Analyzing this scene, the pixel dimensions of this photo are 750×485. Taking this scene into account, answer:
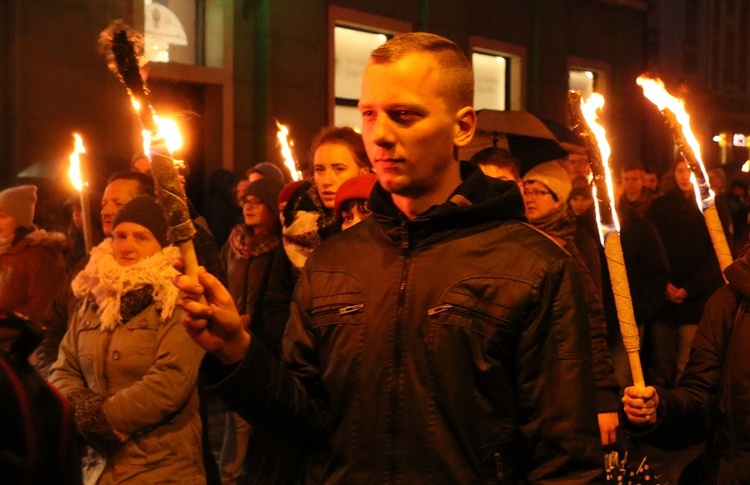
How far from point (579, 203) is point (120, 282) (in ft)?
13.2

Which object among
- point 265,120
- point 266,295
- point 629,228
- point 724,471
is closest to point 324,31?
point 265,120

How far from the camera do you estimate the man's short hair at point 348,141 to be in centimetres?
555

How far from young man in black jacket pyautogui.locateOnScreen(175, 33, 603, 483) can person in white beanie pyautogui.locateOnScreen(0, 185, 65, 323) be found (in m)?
4.26

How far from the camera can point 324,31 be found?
15.6 metres

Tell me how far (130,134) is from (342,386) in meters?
10.3

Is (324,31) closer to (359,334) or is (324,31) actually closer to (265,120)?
(265,120)

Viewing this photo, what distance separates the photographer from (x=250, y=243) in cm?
735

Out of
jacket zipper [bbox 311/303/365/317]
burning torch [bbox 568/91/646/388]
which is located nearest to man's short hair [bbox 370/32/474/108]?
jacket zipper [bbox 311/303/365/317]

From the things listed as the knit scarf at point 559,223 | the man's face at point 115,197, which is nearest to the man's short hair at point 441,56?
the knit scarf at point 559,223

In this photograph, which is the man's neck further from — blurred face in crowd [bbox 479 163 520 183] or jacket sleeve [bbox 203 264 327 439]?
blurred face in crowd [bbox 479 163 520 183]

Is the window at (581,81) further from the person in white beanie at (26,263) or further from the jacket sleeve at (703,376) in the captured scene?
the jacket sleeve at (703,376)

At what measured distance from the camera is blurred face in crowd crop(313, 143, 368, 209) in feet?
18.1

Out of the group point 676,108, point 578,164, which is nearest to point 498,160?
point 676,108

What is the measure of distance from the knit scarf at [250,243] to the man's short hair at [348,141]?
158 centimetres
